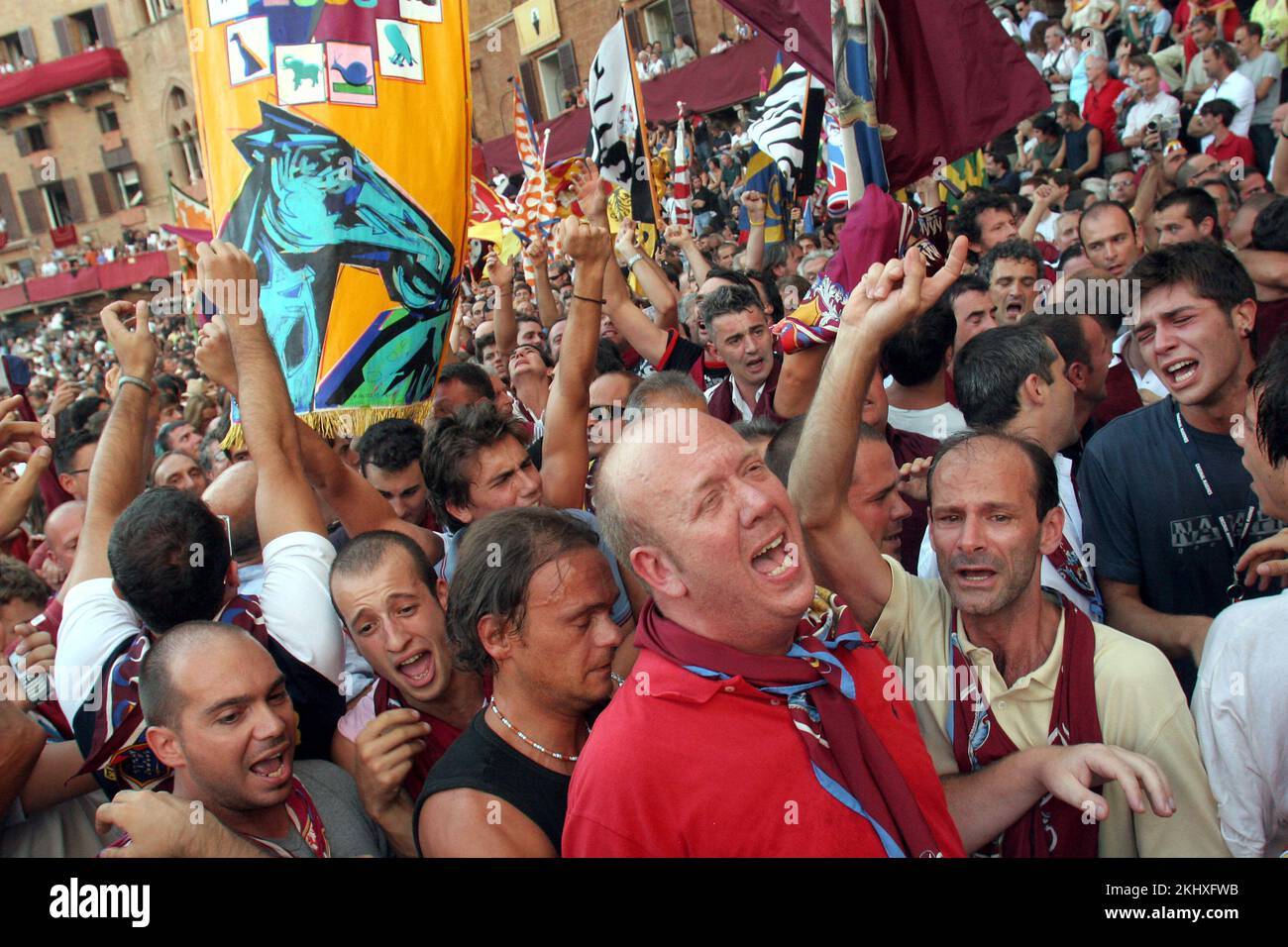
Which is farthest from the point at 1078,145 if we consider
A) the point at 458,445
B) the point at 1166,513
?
the point at 458,445

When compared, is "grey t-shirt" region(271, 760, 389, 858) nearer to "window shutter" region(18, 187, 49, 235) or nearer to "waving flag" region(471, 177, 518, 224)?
"waving flag" region(471, 177, 518, 224)

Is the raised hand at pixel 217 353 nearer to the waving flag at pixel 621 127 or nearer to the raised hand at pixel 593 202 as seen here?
the raised hand at pixel 593 202

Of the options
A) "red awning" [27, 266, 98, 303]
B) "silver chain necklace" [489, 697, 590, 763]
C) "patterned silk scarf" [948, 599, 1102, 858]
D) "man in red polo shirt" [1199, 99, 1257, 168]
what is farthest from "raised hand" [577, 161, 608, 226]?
"red awning" [27, 266, 98, 303]

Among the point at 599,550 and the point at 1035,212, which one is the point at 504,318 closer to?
the point at 1035,212

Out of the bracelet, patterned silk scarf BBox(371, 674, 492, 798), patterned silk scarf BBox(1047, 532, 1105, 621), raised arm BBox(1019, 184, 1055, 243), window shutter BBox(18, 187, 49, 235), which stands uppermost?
window shutter BBox(18, 187, 49, 235)

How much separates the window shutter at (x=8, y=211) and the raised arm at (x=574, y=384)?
4720cm

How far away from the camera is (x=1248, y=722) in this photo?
5.97ft

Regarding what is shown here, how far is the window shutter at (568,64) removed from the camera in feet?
84.1

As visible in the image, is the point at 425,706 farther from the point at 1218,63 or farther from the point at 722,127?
the point at 722,127

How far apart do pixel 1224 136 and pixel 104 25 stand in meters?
45.0

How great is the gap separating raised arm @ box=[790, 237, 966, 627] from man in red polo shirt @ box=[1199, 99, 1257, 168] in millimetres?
6361

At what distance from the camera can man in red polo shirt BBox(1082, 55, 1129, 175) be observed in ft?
28.9

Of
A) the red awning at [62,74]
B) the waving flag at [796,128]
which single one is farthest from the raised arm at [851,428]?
the red awning at [62,74]

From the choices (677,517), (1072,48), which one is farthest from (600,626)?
(1072,48)
